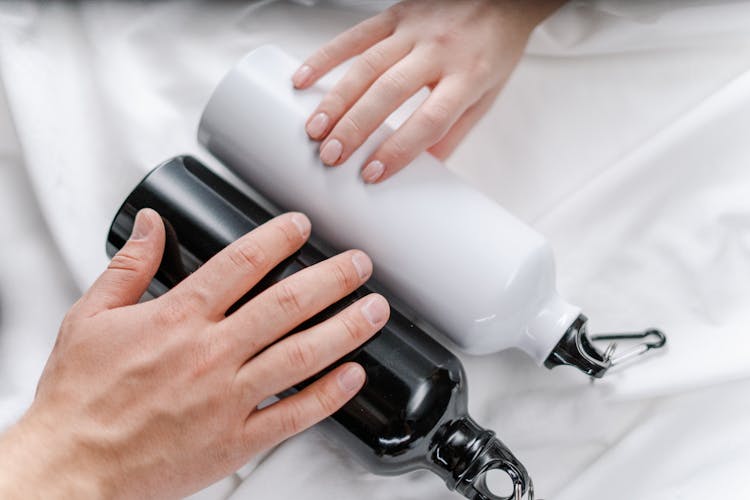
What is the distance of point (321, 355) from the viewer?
630mm

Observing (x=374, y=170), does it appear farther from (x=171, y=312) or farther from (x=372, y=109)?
(x=171, y=312)

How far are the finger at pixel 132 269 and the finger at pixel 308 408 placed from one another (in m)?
0.15

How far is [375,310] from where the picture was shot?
647mm

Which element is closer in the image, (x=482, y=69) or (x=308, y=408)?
(x=308, y=408)

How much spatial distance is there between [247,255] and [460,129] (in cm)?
27

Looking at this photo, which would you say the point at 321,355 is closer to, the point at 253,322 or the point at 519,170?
the point at 253,322

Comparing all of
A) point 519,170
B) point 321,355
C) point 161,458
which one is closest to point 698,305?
point 519,170

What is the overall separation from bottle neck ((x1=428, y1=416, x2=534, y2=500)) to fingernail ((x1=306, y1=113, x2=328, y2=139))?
0.87ft

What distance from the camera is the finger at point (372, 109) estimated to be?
0.69 meters

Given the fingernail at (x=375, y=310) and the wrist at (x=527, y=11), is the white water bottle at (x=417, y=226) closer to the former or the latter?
the fingernail at (x=375, y=310)

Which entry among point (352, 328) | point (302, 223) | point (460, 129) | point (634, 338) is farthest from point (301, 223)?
point (634, 338)

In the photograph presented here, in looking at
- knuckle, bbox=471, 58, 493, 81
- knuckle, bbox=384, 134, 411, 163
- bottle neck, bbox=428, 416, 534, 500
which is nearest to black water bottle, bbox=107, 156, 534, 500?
bottle neck, bbox=428, 416, 534, 500

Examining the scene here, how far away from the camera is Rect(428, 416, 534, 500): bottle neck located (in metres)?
0.65

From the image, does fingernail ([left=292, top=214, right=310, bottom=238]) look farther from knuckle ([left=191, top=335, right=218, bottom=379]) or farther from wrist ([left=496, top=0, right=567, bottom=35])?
wrist ([left=496, top=0, right=567, bottom=35])
